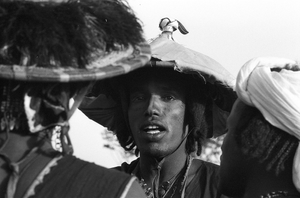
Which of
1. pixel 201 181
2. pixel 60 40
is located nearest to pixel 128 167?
pixel 201 181

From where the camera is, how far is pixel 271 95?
→ 3.37 m

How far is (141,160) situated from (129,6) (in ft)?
7.72

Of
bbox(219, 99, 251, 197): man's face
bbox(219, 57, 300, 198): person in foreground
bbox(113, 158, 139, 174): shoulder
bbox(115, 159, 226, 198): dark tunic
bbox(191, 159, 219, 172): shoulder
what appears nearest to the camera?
bbox(219, 57, 300, 198): person in foreground

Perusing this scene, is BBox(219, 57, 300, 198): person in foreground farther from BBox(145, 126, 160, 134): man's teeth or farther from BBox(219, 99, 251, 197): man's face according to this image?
BBox(145, 126, 160, 134): man's teeth

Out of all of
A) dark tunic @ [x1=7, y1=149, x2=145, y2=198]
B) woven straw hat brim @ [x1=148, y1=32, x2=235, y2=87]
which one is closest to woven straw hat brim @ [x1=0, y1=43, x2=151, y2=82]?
dark tunic @ [x1=7, y1=149, x2=145, y2=198]

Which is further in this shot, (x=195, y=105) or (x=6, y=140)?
(x=195, y=105)

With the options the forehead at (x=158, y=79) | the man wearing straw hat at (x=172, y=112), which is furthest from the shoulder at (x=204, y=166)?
the forehead at (x=158, y=79)

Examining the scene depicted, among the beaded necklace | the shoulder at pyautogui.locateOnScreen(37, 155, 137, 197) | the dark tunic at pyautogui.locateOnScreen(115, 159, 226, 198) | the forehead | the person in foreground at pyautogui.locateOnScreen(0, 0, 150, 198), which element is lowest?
the beaded necklace

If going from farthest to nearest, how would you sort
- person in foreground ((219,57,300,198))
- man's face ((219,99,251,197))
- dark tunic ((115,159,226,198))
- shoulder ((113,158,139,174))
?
shoulder ((113,158,139,174)) < dark tunic ((115,159,226,198)) < man's face ((219,99,251,197)) < person in foreground ((219,57,300,198))

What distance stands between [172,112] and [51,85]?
245 cm

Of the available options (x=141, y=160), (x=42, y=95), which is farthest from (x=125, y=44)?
(x=141, y=160)

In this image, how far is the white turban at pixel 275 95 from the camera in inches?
129

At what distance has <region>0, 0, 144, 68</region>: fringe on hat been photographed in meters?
2.55

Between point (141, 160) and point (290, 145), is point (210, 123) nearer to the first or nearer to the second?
point (141, 160)
